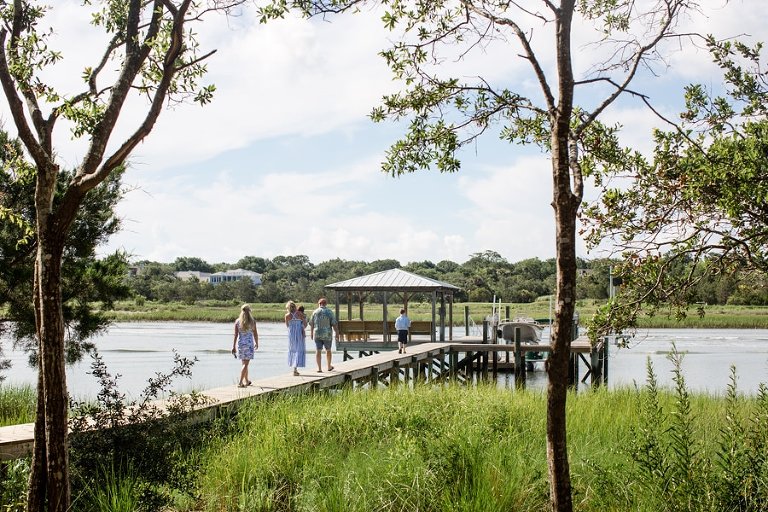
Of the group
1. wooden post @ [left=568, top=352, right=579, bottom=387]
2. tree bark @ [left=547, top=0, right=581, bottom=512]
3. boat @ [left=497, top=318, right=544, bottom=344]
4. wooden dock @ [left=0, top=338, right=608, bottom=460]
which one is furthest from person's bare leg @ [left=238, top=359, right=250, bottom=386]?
boat @ [left=497, top=318, right=544, bottom=344]

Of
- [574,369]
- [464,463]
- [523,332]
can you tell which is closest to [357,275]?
[523,332]

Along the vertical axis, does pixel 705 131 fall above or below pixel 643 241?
above

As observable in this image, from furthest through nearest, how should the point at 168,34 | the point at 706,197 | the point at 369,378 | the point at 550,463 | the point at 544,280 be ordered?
the point at 544,280 < the point at 369,378 < the point at 706,197 < the point at 168,34 < the point at 550,463

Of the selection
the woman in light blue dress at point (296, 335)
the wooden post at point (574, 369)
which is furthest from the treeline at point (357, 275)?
the woman in light blue dress at point (296, 335)

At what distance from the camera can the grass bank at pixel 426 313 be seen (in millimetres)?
61250

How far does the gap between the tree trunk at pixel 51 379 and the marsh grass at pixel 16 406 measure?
251 inches

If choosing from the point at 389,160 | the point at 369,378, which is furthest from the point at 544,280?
the point at 389,160

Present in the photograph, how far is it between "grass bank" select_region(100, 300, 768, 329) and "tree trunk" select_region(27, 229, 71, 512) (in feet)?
167

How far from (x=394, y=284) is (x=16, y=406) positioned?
52.4 ft

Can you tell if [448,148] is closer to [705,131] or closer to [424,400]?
[705,131]

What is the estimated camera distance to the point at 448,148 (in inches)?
245

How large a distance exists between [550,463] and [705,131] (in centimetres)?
383

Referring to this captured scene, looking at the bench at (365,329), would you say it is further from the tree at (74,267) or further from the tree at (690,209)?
the tree at (690,209)

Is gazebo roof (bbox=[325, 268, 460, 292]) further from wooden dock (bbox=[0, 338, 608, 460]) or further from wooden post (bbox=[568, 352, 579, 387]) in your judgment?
wooden post (bbox=[568, 352, 579, 387])
